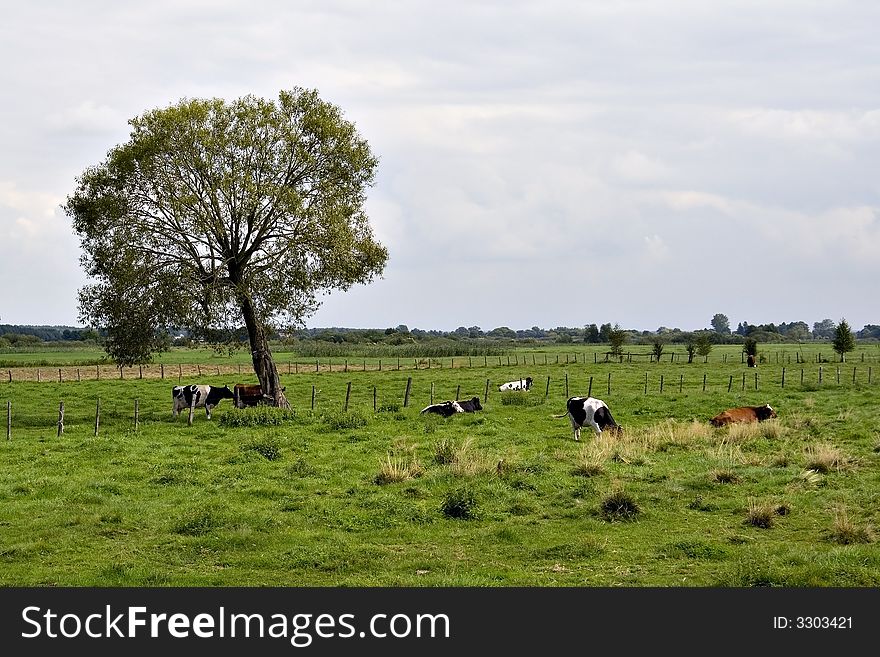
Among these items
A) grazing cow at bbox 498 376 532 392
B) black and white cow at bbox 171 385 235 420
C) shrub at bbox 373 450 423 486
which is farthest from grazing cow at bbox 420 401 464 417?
grazing cow at bbox 498 376 532 392

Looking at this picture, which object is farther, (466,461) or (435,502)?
(466,461)

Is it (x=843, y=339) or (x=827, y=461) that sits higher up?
(x=843, y=339)

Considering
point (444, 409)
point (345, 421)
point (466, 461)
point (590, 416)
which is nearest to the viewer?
point (466, 461)

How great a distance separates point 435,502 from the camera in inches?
672

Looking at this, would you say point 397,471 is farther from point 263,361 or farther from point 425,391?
point 425,391

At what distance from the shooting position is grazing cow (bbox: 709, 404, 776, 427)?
92.3 ft

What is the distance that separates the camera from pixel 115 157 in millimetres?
33844

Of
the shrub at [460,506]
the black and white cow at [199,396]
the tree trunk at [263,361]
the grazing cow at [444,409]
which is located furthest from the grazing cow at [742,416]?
the black and white cow at [199,396]

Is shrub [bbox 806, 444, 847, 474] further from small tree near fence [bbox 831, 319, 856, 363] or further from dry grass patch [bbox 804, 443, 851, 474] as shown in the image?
small tree near fence [bbox 831, 319, 856, 363]

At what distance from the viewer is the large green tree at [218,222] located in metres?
33.7

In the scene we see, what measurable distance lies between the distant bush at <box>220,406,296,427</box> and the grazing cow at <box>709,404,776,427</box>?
14.7 meters

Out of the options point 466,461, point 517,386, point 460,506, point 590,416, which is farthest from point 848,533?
point 517,386

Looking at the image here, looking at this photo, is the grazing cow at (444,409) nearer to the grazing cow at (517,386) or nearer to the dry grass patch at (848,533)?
the grazing cow at (517,386)

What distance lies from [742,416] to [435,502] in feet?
51.0
